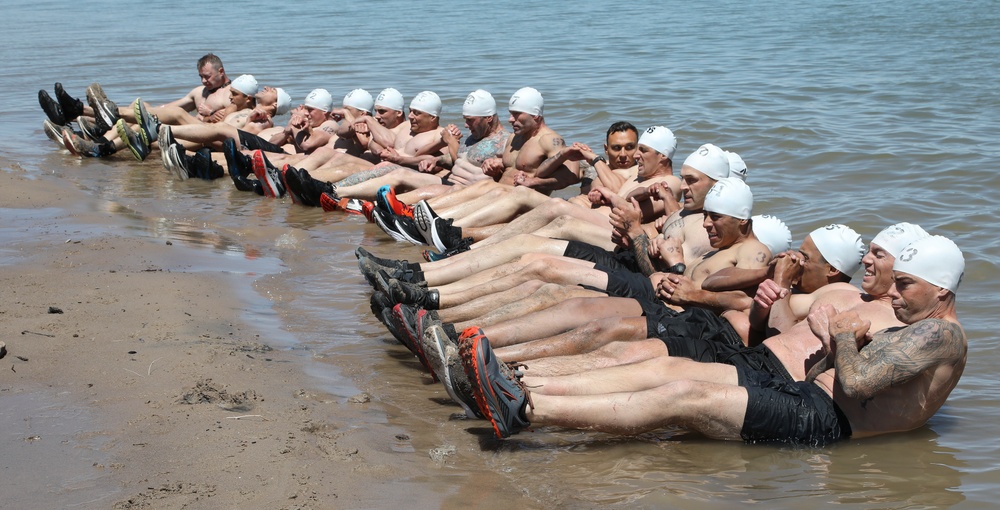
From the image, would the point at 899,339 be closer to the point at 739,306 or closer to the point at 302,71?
the point at 739,306

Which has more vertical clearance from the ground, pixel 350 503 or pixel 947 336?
pixel 947 336

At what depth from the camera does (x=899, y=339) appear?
224 inches

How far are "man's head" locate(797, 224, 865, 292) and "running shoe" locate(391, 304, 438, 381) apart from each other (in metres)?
2.53

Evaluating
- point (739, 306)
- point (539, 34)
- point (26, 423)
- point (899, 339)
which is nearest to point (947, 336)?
point (899, 339)

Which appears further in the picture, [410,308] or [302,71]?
[302,71]

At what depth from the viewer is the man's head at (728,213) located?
7383 millimetres

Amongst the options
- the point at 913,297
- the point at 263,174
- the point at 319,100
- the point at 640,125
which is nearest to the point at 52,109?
the point at 319,100

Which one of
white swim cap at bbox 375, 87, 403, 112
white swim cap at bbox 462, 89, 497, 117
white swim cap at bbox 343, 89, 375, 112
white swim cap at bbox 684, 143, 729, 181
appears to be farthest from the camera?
white swim cap at bbox 343, 89, 375, 112

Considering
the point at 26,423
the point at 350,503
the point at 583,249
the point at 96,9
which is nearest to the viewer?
the point at 350,503

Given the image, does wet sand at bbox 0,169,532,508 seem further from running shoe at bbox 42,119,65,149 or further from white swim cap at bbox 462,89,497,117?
running shoe at bbox 42,119,65,149

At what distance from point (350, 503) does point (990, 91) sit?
16.2 meters

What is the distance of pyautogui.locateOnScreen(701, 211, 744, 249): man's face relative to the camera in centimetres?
743

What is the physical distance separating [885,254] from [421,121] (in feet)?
23.3

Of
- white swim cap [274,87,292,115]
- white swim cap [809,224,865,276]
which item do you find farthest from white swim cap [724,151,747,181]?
white swim cap [274,87,292,115]
